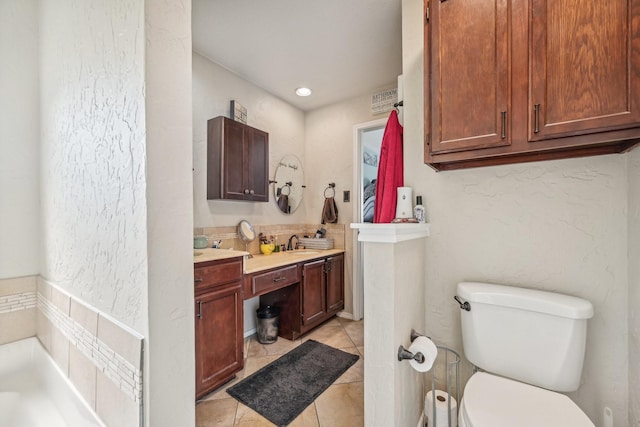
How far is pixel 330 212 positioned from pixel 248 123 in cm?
134

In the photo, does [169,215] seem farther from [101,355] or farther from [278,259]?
[278,259]

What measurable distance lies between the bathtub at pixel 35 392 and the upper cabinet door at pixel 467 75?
1.93 m

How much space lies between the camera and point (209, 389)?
1.70 m

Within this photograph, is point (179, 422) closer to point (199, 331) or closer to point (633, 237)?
point (199, 331)

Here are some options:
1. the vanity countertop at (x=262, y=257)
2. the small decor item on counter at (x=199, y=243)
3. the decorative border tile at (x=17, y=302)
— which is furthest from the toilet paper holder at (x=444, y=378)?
the decorative border tile at (x=17, y=302)

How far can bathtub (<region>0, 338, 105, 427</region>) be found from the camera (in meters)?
1.16

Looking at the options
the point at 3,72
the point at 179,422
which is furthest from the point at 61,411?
the point at 3,72

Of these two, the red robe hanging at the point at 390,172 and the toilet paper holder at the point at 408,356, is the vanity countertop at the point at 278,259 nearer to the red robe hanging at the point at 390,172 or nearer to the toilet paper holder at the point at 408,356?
the red robe hanging at the point at 390,172

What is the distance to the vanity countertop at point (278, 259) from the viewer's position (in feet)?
6.99

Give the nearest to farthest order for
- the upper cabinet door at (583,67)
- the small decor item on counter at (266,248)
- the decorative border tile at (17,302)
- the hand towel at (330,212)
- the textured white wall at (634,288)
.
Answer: the upper cabinet door at (583,67) < the textured white wall at (634,288) < the decorative border tile at (17,302) < the small decor item on counter at (266,248) < the hand towel at (330,212)

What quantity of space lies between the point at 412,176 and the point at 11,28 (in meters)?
2.41

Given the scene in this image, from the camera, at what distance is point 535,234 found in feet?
4.11

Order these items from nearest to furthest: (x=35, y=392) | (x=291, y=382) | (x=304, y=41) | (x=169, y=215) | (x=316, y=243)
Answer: (x=169, y=215) < (x=35, y=392) < (x=291, y=382) < (x=304, y=41) < (x=316, y=243)

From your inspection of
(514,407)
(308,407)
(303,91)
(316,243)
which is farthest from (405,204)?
(303,91)
